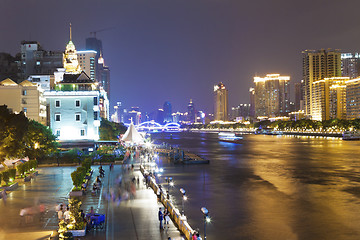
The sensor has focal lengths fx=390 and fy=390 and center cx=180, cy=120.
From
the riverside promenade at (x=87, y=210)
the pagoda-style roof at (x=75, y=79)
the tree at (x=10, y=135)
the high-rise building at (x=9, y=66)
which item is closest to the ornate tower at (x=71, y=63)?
the pagoda-style roof at (x=75, y=79)

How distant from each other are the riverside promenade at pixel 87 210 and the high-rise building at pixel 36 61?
215ft

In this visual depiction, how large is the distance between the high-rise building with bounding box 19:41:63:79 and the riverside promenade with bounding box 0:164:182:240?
65570mm

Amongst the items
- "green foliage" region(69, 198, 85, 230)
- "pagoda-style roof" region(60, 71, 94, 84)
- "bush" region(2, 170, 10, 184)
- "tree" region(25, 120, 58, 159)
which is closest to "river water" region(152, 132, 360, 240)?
"green foliage" region(69, 198, 85, 230)

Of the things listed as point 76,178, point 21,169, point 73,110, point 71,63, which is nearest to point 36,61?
point 71,63

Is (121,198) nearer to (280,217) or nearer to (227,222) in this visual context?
(227,222)

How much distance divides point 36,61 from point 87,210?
81.0 metres

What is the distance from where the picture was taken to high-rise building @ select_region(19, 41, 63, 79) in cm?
9562

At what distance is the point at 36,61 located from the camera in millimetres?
96188

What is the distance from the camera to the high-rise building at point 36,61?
95.6 m

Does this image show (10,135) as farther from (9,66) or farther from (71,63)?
(9,66)

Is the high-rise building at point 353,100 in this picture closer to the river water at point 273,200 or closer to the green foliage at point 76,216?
the river water at point 273,200

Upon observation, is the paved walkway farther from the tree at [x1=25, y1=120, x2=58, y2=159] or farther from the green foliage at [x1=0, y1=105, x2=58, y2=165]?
the tree at [x1=25, y1=120, x2=58, y2=159]

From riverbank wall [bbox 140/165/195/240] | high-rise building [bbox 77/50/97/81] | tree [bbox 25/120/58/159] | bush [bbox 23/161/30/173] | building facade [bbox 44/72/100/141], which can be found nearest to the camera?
riverbank wall [bbox 140/165/195/240]

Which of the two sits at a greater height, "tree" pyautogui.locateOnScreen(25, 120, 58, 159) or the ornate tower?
the ornate tower
